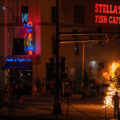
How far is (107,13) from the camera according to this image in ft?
128

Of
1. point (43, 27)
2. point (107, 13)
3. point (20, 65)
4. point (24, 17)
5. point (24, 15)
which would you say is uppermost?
point (107, 13)

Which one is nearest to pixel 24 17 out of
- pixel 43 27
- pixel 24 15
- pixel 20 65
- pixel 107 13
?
pixel 24 15

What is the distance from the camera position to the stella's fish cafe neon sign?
127ft

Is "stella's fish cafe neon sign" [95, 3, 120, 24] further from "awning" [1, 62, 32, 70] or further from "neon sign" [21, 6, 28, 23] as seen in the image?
"awning" [1, 62, 32, 70]

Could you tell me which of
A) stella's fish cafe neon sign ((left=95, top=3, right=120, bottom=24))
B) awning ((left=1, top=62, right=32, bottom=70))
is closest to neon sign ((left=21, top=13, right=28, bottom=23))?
awning ((left=1, top=62, right=32, bottom=70))

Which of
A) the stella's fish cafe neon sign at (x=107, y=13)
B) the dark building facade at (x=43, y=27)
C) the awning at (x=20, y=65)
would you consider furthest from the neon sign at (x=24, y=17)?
the stella's fish cafe neon sign at (x=107, y=13)

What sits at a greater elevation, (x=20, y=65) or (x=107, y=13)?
(x=107, y=13)

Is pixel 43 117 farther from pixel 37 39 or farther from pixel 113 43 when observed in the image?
pixel 113 43

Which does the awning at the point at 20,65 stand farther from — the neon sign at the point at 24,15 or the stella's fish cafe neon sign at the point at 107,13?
the stella's fish cafe neon sign at the point at 107,13

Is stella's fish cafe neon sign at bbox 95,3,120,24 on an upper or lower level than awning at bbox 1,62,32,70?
upper

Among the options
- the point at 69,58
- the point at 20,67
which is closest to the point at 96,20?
the point at 69,58

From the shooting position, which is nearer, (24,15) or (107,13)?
(24,15)

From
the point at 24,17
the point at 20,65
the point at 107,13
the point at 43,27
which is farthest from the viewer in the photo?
the point at 107,13

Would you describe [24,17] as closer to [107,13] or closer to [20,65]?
[20,65]
